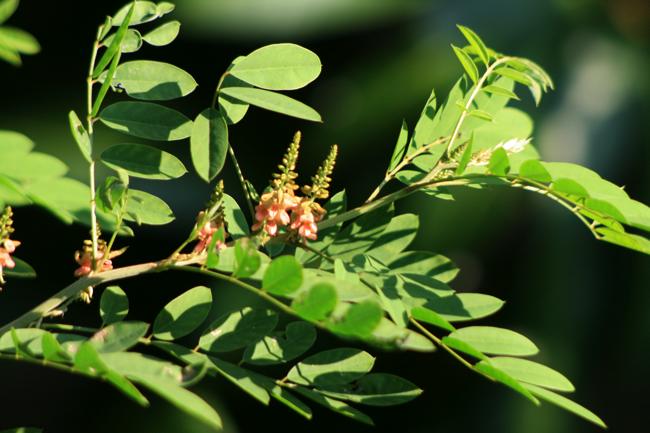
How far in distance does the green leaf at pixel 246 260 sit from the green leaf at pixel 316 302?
0.04 meters

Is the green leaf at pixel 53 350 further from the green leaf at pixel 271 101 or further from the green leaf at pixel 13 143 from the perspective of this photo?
the green leaf at pixel 271 101

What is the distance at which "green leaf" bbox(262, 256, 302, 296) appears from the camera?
508 mm

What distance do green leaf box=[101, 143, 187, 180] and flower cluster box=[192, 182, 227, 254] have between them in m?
0.04

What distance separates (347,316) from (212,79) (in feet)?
11.0

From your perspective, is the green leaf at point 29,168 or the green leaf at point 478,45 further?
the green leaf at point 478,45

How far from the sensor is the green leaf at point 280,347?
62cm

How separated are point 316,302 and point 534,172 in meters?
0.18

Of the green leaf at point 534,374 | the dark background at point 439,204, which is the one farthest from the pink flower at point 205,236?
the dark background at point 439,204

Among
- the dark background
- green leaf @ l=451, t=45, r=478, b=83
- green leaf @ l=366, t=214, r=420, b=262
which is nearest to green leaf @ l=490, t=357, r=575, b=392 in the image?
green leaf @ l=366, t=214, r=420, b=262

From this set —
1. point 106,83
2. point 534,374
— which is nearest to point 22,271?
point 106,83

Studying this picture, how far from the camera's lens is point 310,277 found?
21.5 inches

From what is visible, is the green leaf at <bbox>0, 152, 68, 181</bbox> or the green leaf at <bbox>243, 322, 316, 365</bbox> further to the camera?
the green leaf at <bbox>243, 322, 316, 365</bbox>

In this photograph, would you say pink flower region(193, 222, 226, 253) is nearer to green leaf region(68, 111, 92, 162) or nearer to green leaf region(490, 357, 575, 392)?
green leaf region(68, 111, 92, 162)

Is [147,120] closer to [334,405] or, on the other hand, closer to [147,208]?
[147,208]
